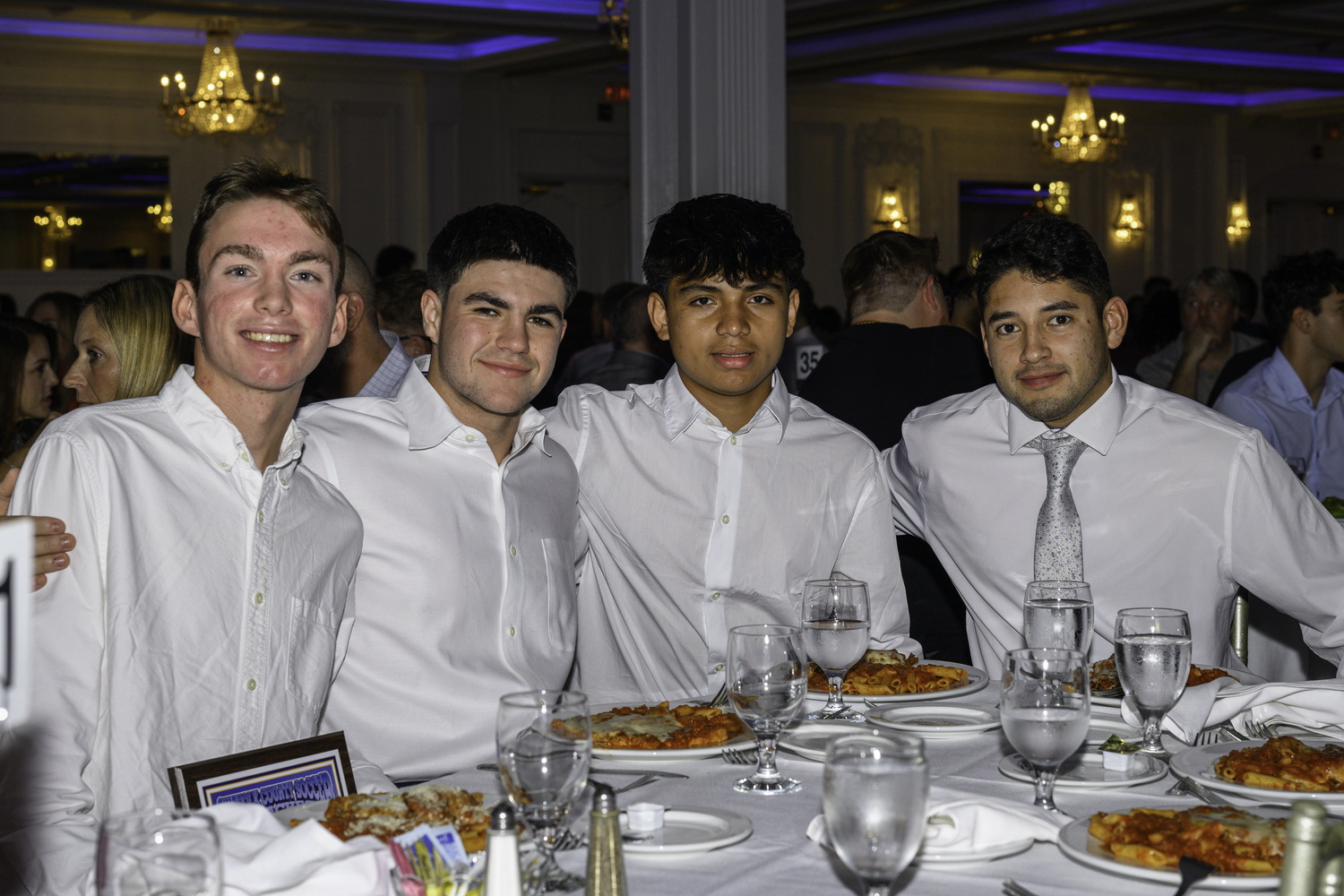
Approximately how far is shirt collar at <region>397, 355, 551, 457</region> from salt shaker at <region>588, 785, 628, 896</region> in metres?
1.14

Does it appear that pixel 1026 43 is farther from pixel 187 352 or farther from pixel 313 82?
pixel 187 352

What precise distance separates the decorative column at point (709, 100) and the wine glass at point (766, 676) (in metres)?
3.71

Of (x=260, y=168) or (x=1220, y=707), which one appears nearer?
(x=1220, y=707)

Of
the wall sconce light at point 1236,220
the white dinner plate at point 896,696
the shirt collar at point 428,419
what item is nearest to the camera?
the white dinner plate at point 896,696

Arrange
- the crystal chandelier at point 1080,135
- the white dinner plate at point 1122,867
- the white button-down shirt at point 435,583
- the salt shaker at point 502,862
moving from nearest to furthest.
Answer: the salt shaker at point 502,862, the white dinner plate at point 1122,867, the white button-down shirt at point 435,583, the crystal chandelier at point 1080,135

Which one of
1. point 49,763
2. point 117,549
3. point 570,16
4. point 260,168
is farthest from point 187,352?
point 570,16

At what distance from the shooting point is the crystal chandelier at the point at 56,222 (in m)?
9.54

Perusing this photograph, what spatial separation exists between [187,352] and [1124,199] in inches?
467

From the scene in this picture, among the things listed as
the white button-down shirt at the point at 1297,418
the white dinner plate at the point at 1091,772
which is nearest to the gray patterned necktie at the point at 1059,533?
the white dinner plate at the point at 1091,772

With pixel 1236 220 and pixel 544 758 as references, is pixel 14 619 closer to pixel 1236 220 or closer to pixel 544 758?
pixel 544 758

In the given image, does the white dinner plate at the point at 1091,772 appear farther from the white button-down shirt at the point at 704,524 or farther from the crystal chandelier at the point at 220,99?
the crystal chandelier at the point at 220,99

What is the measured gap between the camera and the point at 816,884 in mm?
1227

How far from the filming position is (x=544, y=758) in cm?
118

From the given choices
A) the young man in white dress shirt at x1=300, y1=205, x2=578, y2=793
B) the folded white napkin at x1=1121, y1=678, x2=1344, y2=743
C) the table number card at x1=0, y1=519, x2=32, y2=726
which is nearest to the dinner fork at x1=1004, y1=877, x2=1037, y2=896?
the folded white napkin at x1=1121, y1=678, x2=1344, y2=743
